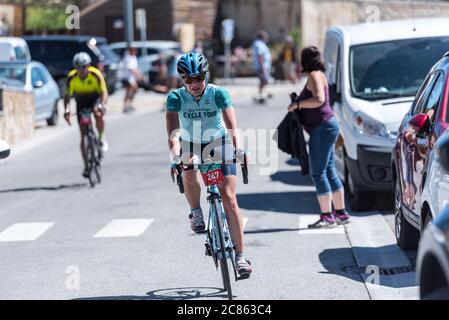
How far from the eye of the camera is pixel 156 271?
32.8 feet

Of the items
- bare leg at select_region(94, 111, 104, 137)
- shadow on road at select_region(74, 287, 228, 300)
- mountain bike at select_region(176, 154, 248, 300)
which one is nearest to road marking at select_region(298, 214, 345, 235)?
shadow on road at select_region(74, 287, 228, 300)

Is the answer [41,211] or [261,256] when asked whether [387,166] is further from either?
[41,211]

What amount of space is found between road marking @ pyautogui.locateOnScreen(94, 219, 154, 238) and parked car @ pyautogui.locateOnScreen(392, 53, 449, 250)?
276 cm

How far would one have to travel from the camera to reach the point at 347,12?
6366 cm

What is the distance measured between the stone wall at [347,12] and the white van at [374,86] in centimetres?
4578

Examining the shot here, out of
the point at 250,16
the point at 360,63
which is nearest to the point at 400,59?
the point at 360,63

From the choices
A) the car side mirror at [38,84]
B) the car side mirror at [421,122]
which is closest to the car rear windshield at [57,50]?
the car side mirror at [38,84]

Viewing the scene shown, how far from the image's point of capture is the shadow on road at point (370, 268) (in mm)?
9297

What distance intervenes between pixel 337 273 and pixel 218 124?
1.63 meters

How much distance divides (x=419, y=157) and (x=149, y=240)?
3225 mm

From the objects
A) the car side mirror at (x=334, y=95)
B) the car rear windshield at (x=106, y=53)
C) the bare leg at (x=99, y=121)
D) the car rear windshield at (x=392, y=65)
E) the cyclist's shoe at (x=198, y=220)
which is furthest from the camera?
the car rear windshield at (x=106, y=53)

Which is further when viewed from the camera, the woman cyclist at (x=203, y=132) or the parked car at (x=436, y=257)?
the woman cyclist at (x=203, y=132)

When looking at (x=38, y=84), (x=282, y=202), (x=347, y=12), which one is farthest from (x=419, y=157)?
(x=347, y=12)

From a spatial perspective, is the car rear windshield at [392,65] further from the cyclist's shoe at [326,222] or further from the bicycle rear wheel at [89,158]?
the bicycle rear wheel at [89,158]
